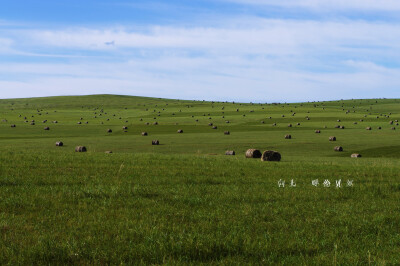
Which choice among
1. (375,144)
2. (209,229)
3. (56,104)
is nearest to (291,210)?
(209,229)

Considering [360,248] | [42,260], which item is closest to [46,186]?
[42,260]

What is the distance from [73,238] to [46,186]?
633 centimetres

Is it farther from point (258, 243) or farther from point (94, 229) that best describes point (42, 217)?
point (258, 243)

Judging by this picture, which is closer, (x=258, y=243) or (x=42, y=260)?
(x=42, y=260)

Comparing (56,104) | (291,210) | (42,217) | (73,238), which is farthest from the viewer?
(56,104)

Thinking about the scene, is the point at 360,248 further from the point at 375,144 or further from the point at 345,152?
the point at 375,144

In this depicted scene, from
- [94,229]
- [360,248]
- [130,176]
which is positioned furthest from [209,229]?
[130,176]

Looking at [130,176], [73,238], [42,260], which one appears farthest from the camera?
[130,176]

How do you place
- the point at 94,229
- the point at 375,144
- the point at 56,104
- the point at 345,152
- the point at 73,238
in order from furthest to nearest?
1. the point at 56,104
2. the point at 375,144
3. the point at 345,152
4. the point at 94,229
5. the point at 73,238

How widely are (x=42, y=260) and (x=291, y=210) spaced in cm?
665

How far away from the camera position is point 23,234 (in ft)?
30.1

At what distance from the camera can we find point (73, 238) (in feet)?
28.9

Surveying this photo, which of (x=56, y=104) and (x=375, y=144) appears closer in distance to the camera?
(x=375, y=144)

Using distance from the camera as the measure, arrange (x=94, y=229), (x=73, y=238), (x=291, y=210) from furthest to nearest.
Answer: (x=291, y=210)
(x=94, y=229)
(x=73, y=238)
